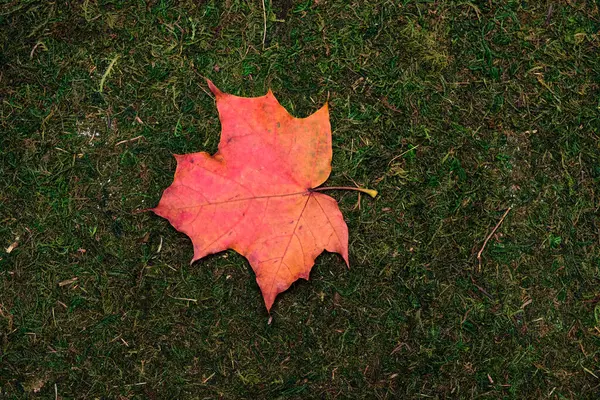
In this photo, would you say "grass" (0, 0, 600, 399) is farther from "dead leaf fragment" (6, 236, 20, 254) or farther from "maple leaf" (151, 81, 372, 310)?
"maple leaf" (151, 81, 372, 310)

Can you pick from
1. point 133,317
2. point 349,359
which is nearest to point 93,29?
point 133,317

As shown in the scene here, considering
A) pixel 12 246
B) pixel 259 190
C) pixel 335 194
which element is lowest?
pixel 12 246

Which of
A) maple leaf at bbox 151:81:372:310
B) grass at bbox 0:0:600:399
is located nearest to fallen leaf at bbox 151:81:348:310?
maple leaf at bbox 151:81:372:310

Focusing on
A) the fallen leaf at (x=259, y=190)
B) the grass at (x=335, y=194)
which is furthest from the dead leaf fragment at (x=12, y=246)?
the fallen leaf at (x=259, y=190)

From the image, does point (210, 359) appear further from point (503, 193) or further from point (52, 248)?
point (503, 193)

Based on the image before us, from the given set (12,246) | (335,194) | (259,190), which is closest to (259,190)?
(259,190)

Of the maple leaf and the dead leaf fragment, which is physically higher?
the maple leaf

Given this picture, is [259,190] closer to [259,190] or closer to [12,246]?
[259,190]
